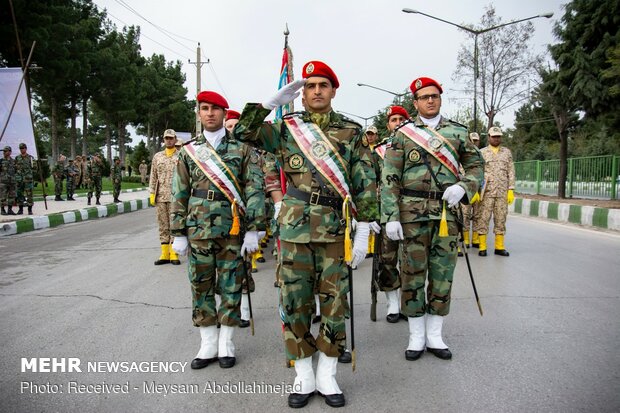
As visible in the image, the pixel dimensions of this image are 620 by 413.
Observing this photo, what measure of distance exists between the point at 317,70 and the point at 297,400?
2.10 metres

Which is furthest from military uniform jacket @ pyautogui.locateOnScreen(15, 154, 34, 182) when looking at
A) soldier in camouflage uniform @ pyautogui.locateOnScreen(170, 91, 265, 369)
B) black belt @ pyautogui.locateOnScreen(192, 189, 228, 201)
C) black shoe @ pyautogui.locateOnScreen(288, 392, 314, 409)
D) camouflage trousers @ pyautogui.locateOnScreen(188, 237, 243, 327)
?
black shoe @ pyautogui.locateOnScreen(288, 392, 314, 409)

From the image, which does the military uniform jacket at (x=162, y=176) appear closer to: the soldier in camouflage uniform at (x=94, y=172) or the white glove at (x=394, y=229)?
the white glove at (x=394, y=229)

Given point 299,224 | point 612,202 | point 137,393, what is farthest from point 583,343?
point 612,202

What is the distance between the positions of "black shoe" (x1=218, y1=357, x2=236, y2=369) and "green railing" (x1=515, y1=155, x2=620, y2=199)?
1650 centimetres

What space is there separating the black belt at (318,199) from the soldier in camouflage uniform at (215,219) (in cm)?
66

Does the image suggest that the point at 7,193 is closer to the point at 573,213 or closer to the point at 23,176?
the point at 23,176

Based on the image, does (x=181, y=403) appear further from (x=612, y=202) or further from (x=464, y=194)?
(x=612, y=202)

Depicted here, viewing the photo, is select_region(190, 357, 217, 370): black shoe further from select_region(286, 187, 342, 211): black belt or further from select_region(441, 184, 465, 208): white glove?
select_region(441, 184, 465, 208): white glove


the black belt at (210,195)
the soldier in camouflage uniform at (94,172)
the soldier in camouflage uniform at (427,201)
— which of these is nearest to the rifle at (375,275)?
the soldier in camouflage uniform at (427,201)

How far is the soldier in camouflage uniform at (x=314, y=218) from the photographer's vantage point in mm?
2988

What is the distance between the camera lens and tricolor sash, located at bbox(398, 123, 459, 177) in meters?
3.78

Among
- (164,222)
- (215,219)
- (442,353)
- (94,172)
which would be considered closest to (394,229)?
(442,353)

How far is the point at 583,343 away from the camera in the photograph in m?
3.83

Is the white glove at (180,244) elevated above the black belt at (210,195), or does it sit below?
below
